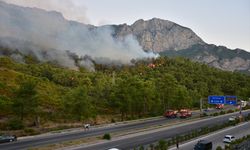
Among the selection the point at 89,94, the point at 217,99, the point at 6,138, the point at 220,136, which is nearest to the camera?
the point at 6,138

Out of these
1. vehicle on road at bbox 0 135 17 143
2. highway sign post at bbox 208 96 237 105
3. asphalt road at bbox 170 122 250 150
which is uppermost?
highway sign post at bbox 208 96 237 105

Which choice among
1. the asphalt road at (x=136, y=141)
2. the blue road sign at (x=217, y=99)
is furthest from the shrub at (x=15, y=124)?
the blue road sign at (x=217, y=99)

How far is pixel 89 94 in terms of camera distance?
102875 millimetres

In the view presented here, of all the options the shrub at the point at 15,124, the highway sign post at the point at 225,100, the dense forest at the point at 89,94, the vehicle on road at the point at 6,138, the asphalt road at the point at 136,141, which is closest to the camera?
the asphalt road at the point at 136,141

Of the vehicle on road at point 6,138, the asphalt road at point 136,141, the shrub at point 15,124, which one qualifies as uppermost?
the shrub at point 15,124

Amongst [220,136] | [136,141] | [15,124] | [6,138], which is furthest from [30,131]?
[220,136]

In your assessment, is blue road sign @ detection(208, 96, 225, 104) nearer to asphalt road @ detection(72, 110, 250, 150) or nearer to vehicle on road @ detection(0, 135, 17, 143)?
asphalt road @ detection(72, 110, 250, 150)

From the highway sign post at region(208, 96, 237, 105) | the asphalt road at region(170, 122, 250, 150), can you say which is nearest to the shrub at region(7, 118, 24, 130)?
the asphalt road at region(170, 122, 250, 150)

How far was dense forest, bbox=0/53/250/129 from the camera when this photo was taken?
229 ft

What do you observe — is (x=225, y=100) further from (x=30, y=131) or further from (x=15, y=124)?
(x=15, y=124)

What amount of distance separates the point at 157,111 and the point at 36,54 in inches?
4575

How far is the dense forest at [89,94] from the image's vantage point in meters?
69.9

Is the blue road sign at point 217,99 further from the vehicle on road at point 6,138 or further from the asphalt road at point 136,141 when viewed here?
the vehicle on road at point 6,138

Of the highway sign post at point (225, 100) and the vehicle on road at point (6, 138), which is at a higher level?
the highway sign post at point (225, 100)
